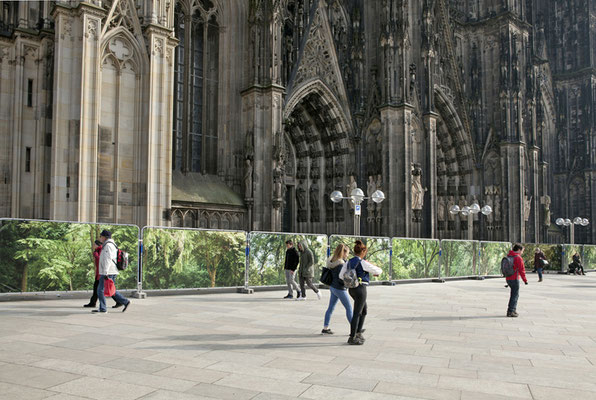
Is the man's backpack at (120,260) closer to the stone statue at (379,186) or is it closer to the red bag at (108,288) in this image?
the red bag at (108,288)

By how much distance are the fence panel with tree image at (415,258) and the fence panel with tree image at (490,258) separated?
3862 millimetres

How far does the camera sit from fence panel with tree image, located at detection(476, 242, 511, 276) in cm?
2525

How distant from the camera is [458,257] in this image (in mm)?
23719

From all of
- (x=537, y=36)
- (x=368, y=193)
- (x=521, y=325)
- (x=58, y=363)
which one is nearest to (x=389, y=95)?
(x=368, y=193)

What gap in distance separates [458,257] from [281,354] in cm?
1812

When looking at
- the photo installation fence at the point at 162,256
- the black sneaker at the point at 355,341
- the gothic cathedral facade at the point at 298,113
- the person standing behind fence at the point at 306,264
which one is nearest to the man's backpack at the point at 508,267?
the person standing behind fence at the point at 306,264

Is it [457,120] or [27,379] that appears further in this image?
[457,120]

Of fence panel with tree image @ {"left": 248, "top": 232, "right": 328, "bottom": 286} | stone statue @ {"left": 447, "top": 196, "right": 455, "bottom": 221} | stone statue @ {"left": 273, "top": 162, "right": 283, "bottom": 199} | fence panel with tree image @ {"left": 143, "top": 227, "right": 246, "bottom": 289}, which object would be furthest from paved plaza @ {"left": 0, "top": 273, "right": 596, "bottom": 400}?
stone statue @ {"left": 447, "top": 196, "right": 455, "bottom": 221}

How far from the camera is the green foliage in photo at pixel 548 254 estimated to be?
1227 inches

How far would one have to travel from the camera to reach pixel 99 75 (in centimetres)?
1645

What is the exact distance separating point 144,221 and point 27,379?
38.1 ft

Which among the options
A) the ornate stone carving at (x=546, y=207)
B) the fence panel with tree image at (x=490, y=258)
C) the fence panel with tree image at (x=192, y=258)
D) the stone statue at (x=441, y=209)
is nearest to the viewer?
the fence panel with tree image at (x=192, y=258)

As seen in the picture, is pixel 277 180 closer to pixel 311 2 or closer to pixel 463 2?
pixel 311 2

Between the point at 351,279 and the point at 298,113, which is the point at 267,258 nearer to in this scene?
the point at 351,279
